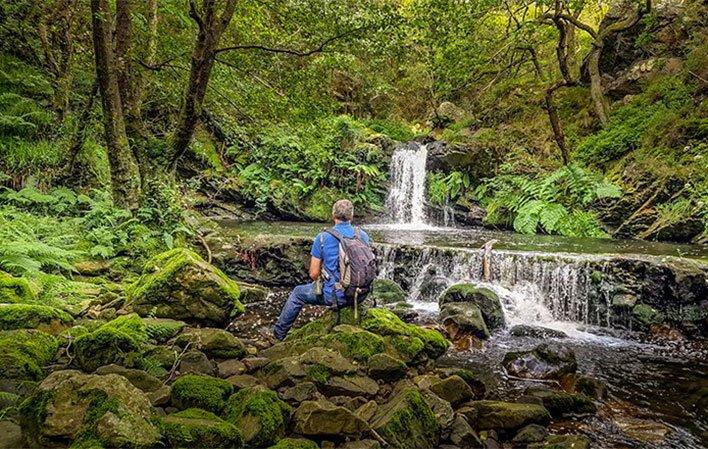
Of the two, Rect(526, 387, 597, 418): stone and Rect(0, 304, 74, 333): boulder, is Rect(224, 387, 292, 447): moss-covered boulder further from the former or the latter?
Rect(526, 387, 597, 418): stone

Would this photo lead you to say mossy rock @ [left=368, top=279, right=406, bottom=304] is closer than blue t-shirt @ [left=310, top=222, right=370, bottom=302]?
No

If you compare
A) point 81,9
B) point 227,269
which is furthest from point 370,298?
point 81,9

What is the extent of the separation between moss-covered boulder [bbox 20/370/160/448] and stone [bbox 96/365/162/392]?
65 cm

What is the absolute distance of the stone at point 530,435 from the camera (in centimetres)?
368

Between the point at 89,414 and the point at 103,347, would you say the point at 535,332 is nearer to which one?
the point at 103,347

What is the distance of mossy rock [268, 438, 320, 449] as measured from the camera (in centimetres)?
282

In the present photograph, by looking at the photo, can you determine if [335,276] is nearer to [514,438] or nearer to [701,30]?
[514,438]

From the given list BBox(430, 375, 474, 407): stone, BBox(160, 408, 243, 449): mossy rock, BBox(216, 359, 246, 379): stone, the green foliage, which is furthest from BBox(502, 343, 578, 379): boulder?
the green foliage

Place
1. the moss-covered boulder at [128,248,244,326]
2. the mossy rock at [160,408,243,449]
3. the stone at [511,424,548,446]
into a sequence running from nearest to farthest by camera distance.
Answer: the mossy rock at [160,408,243,449] < the stone at [511,424,548,446] < the moss-covered boulder at [128,248,244,326]

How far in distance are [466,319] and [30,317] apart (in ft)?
17.8

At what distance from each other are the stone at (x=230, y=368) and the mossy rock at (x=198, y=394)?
720mm

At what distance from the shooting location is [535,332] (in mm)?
7223

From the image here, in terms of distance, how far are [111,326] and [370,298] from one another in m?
5.02

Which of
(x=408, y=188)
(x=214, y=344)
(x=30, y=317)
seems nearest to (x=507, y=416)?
(x=214, y=344)
